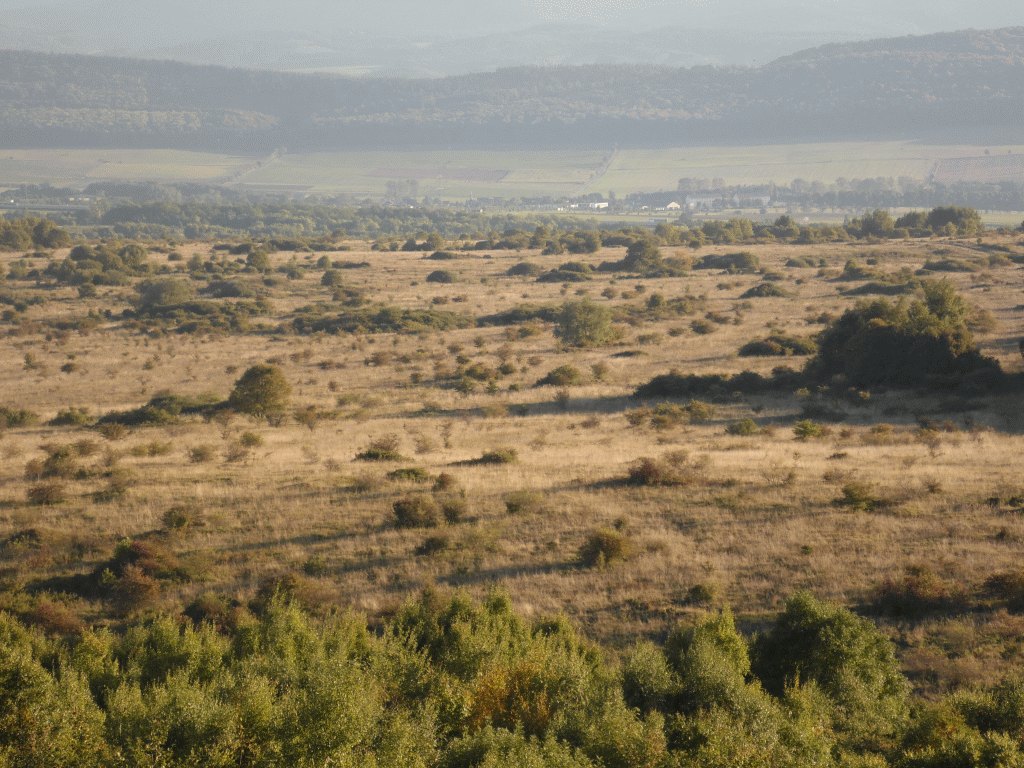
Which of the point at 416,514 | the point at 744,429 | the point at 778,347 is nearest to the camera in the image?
the point at 416,514

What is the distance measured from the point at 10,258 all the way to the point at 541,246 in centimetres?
4884

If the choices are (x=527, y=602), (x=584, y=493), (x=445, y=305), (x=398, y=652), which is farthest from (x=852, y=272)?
(x=398, y=652)

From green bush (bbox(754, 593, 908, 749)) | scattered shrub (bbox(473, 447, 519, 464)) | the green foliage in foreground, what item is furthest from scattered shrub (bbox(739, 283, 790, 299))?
the green foliage in foreground

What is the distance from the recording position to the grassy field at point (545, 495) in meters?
19.6

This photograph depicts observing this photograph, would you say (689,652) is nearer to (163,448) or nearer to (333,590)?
(333,590)

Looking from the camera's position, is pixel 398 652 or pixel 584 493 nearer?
pixel 398 652

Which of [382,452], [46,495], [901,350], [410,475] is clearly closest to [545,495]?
[410,475]

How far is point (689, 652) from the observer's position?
14.6 meters

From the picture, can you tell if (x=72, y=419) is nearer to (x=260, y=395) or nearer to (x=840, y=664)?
(x=260, y=395)

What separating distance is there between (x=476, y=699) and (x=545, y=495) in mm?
11710

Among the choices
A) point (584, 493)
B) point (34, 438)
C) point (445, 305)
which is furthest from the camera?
point (445, 305)

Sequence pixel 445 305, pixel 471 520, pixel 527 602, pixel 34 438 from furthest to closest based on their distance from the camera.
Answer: pixel 445 305, pixel 34 438, pixel 471 520, pixel 527 602

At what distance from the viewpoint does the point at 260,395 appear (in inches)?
1516

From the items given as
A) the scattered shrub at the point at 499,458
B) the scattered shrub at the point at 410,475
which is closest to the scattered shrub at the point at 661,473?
the scattered shrub at the point at 499,458
